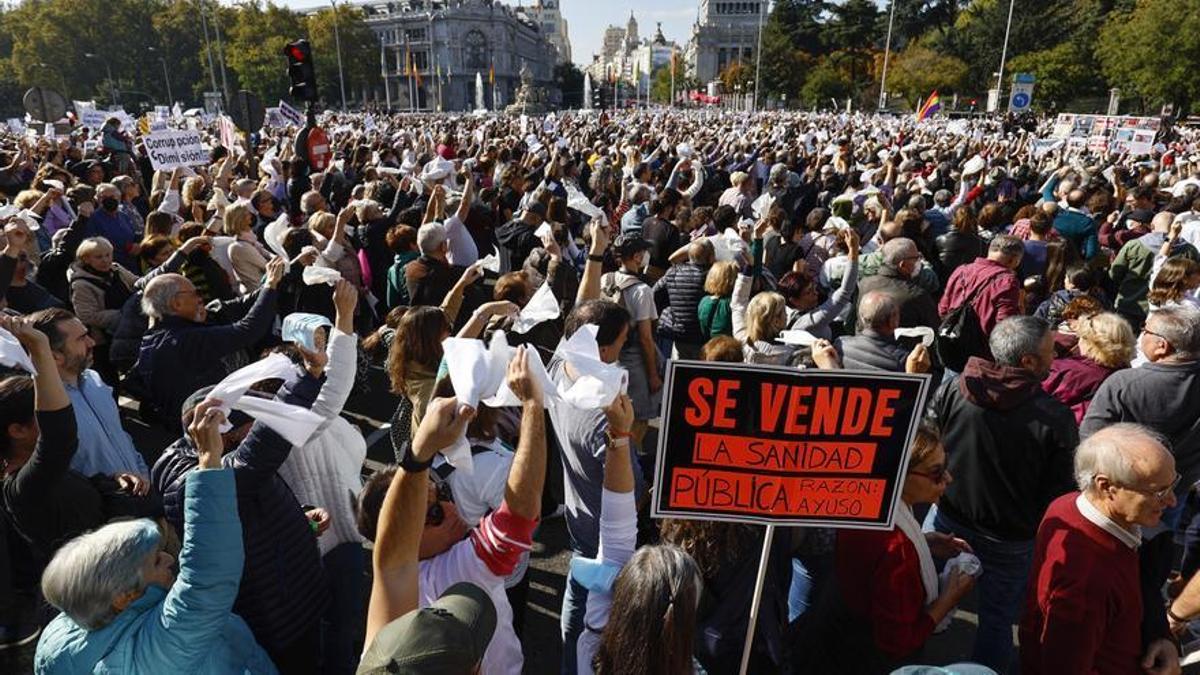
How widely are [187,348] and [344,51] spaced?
96.9m

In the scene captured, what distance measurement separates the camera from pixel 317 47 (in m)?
88.4

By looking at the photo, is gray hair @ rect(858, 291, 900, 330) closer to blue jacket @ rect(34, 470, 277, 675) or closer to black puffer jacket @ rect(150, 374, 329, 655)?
black puffer jacket @ rect(150, 374, 329, 655)

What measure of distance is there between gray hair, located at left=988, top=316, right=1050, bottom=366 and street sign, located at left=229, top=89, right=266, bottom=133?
37.2 feet

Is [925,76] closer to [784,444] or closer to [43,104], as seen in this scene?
[43,104]

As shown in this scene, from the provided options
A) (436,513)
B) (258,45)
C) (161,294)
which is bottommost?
(436,513)

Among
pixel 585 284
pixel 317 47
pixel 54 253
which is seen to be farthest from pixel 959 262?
pixel 317 47

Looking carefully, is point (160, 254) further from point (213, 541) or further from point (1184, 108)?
point (1184, 108)

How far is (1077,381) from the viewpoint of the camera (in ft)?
12.7

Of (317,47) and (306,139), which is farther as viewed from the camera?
(317,47)

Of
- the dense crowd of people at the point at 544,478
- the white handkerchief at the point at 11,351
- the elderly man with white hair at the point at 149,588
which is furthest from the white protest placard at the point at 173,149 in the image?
the elderly man with white hair at the point at 149,588

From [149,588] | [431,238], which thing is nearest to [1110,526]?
[149,588]

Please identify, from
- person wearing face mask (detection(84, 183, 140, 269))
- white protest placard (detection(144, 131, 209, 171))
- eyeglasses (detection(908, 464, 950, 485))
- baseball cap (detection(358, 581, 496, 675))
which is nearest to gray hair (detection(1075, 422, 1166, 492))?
eyeglasses (detection(908, 464, 950, 485))

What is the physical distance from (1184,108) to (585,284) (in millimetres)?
48851

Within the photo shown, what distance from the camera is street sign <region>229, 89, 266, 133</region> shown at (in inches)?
450
